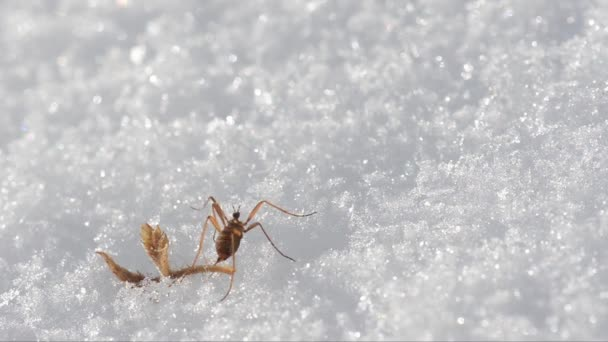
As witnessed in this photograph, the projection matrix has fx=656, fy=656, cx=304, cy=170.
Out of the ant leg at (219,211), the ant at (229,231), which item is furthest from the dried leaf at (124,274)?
the ant leg at (219,211)

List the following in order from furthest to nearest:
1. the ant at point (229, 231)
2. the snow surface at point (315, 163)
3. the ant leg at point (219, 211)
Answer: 1. the ant leg at point (219, 211)
2. the ant at point (229, 231)
3. the snow surface at point (315, 163)

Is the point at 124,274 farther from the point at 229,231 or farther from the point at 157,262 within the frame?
the point at 229,231

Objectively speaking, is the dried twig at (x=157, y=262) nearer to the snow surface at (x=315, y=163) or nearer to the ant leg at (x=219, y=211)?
the snow surface at (x=315, y=163)

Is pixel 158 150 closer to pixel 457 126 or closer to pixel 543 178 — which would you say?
pixel 457 126

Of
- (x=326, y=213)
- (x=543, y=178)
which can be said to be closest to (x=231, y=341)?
(x=326, y=213)

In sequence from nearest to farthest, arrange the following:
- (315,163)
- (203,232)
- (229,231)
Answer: (229,231) < (203,232) < (315,163)

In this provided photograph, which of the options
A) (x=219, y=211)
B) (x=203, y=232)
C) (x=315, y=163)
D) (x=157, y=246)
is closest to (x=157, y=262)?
(x=157, y=246)
